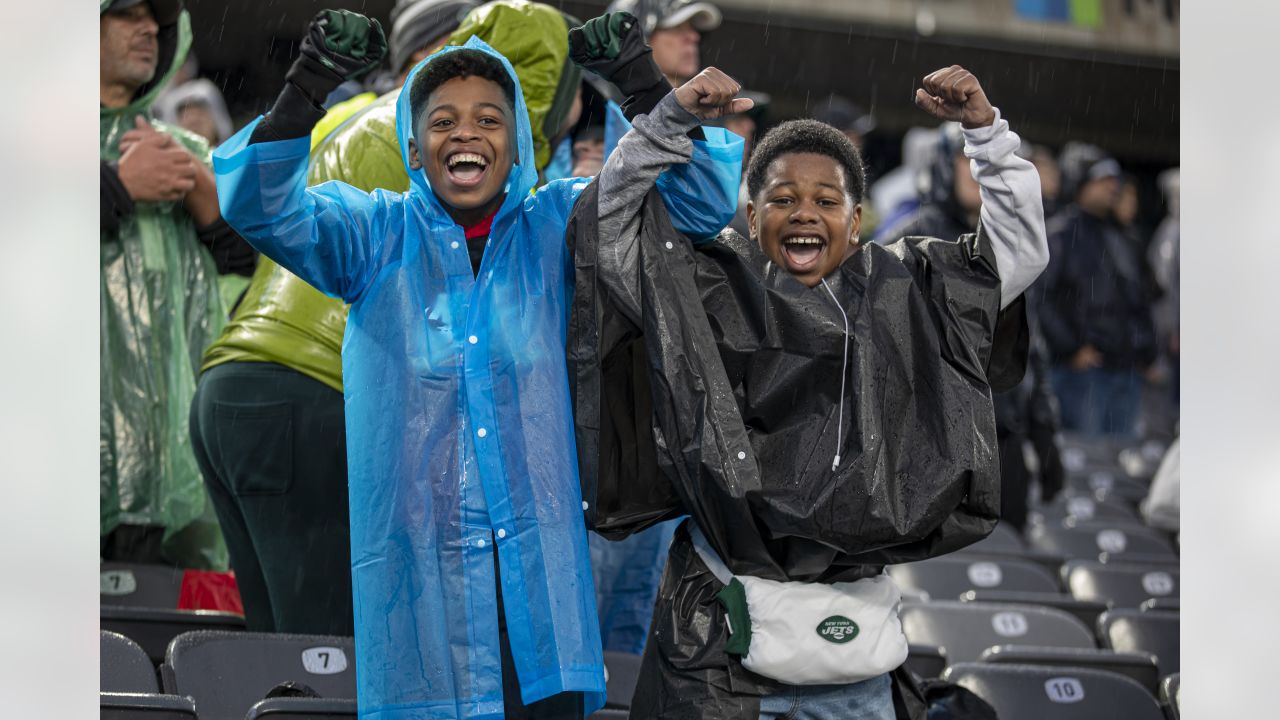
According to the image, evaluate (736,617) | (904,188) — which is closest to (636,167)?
(736,617)

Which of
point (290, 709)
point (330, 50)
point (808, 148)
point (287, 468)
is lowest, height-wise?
point (290, 709)

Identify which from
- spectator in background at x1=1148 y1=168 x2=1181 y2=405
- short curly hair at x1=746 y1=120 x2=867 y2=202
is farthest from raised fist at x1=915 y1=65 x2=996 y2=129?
spectator in background at x1=1148 y1=168 x2=1181 y2=405

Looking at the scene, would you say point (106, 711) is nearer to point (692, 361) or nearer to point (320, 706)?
point (320, 706)

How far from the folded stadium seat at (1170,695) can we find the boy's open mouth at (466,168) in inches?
79.8

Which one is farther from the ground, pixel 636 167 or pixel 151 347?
pixel 636 167

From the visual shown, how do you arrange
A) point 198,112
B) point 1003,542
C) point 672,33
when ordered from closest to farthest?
point 672,33 → point 1003,542 → point 198,112

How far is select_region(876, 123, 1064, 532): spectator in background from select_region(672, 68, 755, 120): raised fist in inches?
105

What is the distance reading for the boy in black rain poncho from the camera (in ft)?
8.77

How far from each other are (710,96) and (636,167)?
185 millimetres

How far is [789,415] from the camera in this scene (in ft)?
9.16

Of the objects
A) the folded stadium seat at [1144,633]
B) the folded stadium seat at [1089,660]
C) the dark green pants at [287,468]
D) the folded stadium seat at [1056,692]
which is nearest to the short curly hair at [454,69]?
the dark green pants at [287,468]

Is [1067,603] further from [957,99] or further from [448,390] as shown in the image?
[448,390]

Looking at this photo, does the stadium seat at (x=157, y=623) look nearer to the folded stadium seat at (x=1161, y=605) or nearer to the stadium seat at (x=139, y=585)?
the stadium seat at (x=139, y=585)

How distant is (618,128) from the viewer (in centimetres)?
400
